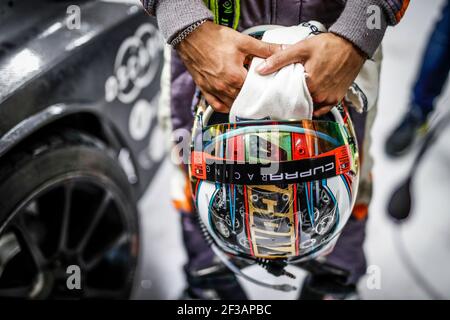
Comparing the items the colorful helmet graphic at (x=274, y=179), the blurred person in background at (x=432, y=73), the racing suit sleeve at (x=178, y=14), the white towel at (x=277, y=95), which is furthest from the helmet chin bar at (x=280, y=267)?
the blurred person in background at (x=432, y=73)

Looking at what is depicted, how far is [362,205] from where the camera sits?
3.12 ft

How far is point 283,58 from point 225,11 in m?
0.16

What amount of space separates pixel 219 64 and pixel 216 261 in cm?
50

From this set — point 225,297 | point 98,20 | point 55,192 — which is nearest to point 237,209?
point 225,297

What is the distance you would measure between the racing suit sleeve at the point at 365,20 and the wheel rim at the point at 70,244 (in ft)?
1.97

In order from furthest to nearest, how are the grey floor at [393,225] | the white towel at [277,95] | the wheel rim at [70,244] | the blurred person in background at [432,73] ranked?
the blurred person in background at [432,73], the grey floor at [393,225], the wheel rim at [70,244], the white towel at [277,95]

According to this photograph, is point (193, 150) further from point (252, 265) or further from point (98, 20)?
point (98, 20)

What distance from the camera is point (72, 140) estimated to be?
3.19ft

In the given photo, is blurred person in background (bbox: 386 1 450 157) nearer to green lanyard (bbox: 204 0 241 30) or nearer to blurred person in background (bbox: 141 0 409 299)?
blurred person in background (bbox: 141 0 409 299)

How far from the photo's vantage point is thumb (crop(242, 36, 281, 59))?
69 centimetres

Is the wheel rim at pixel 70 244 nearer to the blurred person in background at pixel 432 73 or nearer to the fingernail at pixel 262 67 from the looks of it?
the fingernail at pixel 262 67

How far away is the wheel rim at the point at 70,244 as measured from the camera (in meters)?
0.95

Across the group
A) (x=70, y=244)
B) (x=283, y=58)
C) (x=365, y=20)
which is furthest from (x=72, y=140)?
(x=365, y=20)

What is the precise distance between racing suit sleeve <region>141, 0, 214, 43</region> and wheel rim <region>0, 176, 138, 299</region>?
1.31ft
